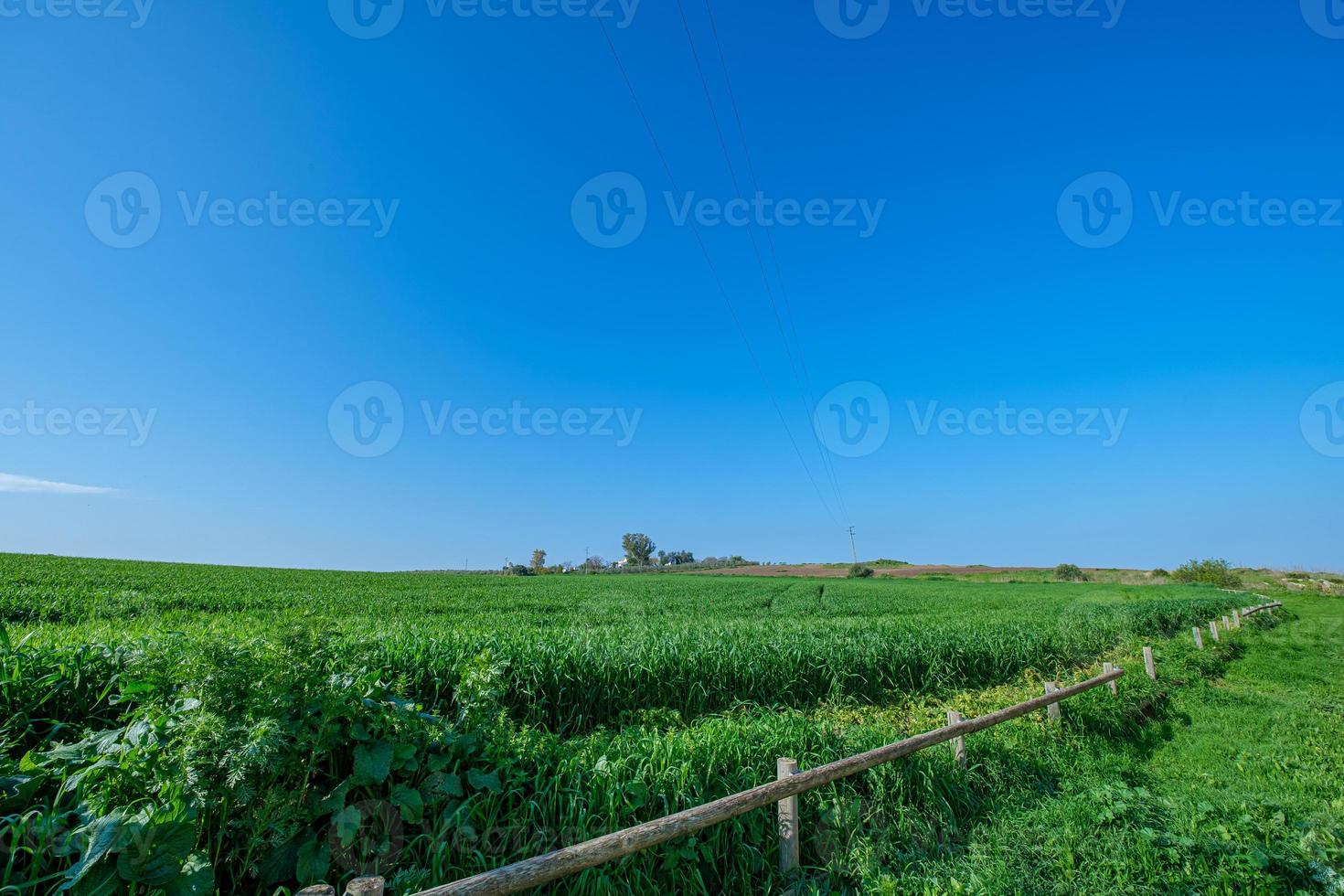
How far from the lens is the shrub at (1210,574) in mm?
54688

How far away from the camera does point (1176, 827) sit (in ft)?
15.9

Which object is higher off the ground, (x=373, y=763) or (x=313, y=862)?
(x=373, y=763)

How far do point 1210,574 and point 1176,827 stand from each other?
75200 mm

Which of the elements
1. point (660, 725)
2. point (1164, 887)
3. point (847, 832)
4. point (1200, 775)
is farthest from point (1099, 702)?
point (660, 725)

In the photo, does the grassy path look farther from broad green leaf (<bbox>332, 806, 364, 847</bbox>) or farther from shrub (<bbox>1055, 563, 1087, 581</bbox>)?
shrub (<bbox>1055, 563, 1087, 581</bbox>)

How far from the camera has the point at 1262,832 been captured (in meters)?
4.70

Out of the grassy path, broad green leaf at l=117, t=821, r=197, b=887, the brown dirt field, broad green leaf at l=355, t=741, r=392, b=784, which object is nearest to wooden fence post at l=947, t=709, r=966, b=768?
the grassy path

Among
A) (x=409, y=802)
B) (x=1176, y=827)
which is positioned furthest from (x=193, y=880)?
(x=1176, y=827)

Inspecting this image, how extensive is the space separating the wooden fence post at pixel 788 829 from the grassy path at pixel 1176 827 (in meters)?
0.74

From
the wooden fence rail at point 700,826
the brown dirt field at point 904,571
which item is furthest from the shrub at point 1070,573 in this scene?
the wooden fence rail at point 700,826

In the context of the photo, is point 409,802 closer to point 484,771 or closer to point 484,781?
point 484,781

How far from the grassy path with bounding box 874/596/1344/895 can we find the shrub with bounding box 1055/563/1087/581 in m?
69.2

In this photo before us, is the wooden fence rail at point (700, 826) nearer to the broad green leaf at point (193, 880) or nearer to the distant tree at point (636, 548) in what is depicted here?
the broad green leaf at point (193, 880)

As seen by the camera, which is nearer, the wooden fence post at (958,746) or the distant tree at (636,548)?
the wooden fence post at (958,746)
